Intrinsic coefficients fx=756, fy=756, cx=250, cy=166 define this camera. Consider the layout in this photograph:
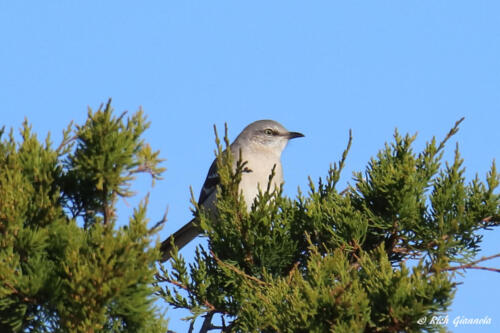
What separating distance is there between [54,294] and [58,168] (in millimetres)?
914

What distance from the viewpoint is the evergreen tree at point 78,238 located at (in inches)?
178

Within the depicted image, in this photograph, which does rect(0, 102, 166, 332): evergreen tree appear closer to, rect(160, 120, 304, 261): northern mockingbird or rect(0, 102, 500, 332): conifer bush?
rect(0, 102, 500, 332): conifer bush

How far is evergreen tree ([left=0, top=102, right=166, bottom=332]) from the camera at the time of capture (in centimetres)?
451

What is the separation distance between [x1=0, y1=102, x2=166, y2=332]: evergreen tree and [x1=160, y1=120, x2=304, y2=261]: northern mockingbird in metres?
3.66

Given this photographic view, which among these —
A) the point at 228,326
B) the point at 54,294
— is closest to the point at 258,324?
the point at 228,326

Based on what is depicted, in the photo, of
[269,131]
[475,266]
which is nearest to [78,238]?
[475,266]

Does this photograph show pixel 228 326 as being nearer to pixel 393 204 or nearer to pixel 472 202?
pixel 393 204

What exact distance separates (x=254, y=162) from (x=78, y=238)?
18.2ft

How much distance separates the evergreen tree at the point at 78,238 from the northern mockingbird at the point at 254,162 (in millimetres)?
3662

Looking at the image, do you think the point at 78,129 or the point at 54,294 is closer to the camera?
the point at 54,294

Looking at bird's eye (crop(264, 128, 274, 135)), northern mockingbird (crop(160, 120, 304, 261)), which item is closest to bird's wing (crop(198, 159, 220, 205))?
northern mockingbird (crop(160, 120, 304, 261))

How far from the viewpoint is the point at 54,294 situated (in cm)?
466

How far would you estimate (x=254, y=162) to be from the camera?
400 inches

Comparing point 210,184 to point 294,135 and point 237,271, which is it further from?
point 237,271
